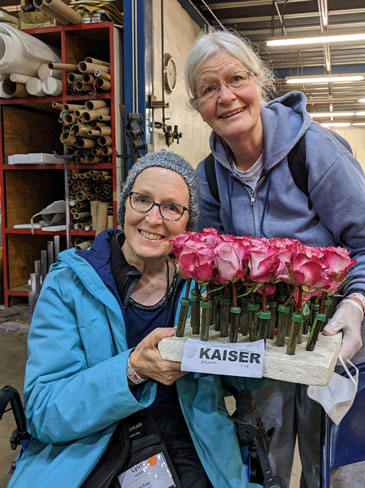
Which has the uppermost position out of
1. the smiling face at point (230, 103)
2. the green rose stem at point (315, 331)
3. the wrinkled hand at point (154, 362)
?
the smiling face at point (230, 103)

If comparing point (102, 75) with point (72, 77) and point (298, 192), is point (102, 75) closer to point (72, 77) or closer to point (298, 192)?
point (72, 77)

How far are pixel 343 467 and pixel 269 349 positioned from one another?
738 mm

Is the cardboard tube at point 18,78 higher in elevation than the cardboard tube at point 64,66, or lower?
lower

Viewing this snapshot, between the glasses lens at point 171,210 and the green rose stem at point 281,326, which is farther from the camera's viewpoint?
the glasses lens at point 171,210

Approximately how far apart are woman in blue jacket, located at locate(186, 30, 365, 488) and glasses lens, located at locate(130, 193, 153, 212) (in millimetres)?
396

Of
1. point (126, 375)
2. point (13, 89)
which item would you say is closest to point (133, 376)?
point (126, 375)

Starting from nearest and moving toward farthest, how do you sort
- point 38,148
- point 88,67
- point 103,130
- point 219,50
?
point 219,50, point 88,67, point 103,130, point 38,148

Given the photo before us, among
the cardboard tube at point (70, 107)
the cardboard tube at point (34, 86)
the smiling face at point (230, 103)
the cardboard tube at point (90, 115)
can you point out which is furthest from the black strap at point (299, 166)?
the cardboard tube at point (34, 86)

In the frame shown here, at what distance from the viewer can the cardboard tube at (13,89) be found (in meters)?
3.96

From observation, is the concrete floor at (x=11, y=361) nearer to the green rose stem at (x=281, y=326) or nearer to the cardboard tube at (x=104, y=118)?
the green rose stem at (x=281, y=326)

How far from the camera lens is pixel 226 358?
0.99 m

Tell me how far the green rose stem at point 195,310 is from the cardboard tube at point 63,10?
10.4 feet

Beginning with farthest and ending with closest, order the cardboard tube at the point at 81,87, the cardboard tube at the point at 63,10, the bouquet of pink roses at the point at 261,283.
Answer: the cardboard tube at the point at 81,87, the cardboard tube at the point at 63,10, the bouquet of pink roses at the point at 261,283

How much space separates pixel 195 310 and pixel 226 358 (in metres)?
0.16
